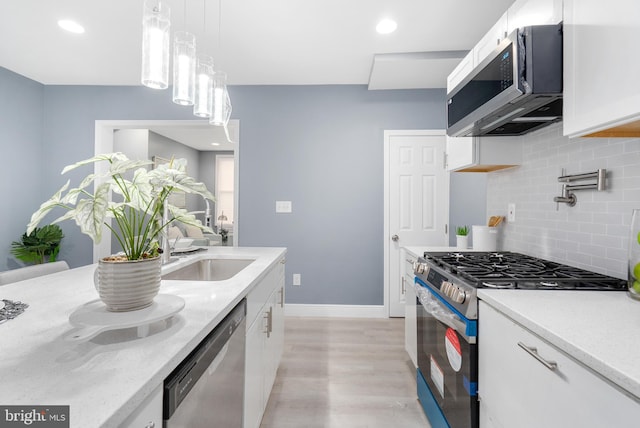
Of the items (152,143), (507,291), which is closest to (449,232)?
(507,291)

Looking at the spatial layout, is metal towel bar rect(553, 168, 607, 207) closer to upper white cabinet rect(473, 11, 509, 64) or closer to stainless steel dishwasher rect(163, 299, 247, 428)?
upper white cabinet rect(473, 11, 509, 64)

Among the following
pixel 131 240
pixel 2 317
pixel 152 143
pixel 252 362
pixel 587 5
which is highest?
pixel 152 143

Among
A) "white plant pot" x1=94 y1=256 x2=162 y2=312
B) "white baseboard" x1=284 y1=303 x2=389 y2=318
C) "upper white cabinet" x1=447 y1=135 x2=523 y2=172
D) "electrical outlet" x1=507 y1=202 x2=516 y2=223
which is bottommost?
"white baseboard" x1=284 y1=303 x2=389 y2=318

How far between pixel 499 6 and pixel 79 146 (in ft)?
14.4

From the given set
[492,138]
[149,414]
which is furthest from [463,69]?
[149,414]

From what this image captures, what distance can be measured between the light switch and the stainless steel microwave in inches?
84.9

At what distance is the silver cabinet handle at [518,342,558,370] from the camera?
77cm

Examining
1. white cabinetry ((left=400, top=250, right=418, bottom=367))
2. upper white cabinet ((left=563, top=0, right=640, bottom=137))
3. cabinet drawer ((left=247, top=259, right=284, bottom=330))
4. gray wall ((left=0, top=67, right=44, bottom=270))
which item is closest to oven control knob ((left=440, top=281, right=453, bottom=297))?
white cabinetry ((left=400, top=250, right=418, bottom=367))

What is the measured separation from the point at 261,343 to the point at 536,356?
1.19m

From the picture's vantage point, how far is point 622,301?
1.00 meters

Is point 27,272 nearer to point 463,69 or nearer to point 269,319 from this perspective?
point 269,319

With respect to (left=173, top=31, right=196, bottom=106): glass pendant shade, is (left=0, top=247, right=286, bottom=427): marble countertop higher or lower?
lower

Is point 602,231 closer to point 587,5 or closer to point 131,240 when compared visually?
point 587,5

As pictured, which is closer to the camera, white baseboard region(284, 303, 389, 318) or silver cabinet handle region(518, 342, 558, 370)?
silver cabinet handle region(518, 342, 558, 370)
